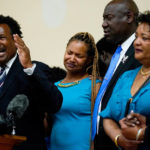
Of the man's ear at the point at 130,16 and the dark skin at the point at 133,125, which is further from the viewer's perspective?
the man's ear at the point at 130,16

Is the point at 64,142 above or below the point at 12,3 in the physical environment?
below

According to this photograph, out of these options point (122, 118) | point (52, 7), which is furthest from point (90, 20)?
point (122, 118)

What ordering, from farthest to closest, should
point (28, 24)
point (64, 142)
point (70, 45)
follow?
point (28, 24) < point (70, 45) < point (64, 142)

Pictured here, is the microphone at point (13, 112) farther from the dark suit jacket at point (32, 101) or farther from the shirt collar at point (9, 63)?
the shirt collar at point (9, 63)

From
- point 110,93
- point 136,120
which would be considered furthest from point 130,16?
point 136,120

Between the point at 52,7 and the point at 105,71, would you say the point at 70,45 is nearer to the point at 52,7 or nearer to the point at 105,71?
the point at 105,71

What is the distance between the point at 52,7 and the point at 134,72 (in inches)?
99.8

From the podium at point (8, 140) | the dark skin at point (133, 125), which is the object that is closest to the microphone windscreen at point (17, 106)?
the podium at point (8, 140)

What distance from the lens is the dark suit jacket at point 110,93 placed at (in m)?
2.96

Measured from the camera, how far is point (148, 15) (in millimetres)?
2740

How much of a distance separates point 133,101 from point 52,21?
2774mm

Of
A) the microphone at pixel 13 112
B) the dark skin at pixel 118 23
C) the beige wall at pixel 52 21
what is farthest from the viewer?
the beige wall at pixel 52 21

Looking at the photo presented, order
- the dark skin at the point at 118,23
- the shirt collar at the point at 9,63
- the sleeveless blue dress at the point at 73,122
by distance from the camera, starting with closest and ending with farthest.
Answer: the sleeveless blue dress at the point at 73,122 → the shirt collar at the point at 9,63 → the dark skin at the point at 118,23

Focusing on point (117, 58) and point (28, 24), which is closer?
point (117, 58)
